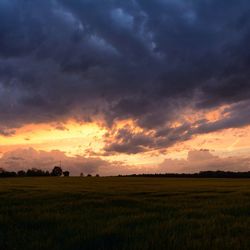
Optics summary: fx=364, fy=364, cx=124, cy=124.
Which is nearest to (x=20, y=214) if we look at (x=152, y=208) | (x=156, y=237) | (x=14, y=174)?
(x=152, y=208)

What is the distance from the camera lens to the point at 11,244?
8.64 m

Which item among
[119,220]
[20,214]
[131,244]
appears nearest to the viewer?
[131,244]

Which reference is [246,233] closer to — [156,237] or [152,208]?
[156,237]

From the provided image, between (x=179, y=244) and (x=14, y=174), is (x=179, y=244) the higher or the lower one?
the lower one

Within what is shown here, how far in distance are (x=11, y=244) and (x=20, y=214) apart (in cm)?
526

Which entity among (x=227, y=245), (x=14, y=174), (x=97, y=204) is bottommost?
→ (x=227, y=245)

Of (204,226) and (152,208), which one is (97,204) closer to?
(152,208)

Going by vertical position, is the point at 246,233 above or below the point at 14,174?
below

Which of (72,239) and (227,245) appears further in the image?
(72,239)

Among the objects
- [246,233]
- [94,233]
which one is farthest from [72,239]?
[246,233]

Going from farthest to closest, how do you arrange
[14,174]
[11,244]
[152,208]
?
[14,174], [152,208], [11,244]

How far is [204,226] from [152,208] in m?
5.43

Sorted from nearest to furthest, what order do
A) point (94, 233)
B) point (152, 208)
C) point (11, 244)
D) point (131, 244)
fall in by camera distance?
point (131, 244)
point (11, 244)
point (94, 233)
point (152, 208)

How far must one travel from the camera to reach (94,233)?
923cm
